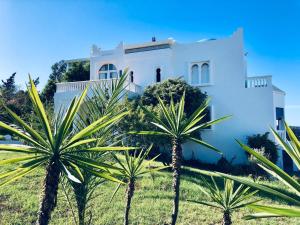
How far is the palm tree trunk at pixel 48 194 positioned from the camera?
10.4 ft

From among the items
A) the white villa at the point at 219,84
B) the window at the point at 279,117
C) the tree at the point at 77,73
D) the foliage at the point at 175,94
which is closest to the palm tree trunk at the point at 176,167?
the foliage at the point at 175,94

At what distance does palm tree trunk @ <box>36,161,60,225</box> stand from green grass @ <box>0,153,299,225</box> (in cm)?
546

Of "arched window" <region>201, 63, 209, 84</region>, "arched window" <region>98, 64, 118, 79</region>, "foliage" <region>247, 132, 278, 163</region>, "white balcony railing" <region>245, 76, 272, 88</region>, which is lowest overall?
"foliage" <region>247, 132, 278, 163</region>

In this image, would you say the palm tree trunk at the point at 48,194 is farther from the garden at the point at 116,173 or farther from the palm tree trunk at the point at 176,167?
the palm tree trunk at the point at 176,167

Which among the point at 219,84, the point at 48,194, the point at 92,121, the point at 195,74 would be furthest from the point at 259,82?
the point at 48,194

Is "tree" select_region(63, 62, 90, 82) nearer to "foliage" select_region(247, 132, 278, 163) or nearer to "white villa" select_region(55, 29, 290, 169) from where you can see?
"white villa" select_region(55, 29, 290, 169)

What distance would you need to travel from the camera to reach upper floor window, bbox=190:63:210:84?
81.0 ft

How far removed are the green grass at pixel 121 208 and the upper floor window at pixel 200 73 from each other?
529 inches

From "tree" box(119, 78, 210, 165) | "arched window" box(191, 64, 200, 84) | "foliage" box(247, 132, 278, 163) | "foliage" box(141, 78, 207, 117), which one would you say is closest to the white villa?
"arched window" box(191, 64, 200, 84)

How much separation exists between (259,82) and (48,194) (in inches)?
860

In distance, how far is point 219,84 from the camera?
23.9m

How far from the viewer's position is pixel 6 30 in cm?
1198

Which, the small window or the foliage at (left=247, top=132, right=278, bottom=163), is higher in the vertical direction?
the small window

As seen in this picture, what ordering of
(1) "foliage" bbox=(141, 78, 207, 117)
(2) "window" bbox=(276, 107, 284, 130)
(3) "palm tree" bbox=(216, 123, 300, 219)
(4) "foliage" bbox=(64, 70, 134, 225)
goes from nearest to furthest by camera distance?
(3) "palm tree" bbox=(216, 123, 300, 219) → (4) "foliage" bbox=(64, 70, 134, 225) → (1) "foliage" bbox=(141, 78, 207, 117) → (2) "window" bbox=(276, 107, 284, 130)
